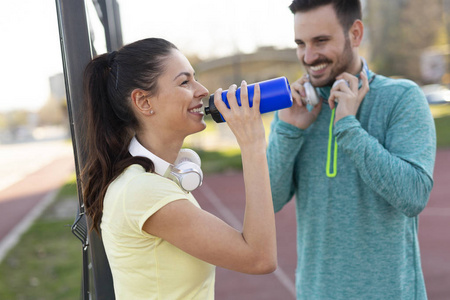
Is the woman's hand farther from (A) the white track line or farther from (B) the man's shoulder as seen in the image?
(A) the white track line

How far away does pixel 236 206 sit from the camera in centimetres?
906

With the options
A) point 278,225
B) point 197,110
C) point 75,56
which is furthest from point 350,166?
point 278,225

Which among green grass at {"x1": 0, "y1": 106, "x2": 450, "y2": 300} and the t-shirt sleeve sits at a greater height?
the t-shirt sleeve

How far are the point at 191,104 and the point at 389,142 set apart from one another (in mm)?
877

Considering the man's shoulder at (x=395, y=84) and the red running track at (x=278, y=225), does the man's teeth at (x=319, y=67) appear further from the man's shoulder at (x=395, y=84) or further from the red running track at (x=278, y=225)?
the red running track at (x=278, y=225)

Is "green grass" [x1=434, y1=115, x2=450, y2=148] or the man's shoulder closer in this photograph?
the man's shoulder

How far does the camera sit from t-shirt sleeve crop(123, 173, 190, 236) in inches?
50.8

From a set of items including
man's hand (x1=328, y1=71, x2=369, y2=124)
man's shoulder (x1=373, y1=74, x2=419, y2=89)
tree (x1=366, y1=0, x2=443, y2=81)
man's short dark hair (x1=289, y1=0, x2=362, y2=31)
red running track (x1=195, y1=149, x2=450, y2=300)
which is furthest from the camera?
tree (x1=366, y1=0, x2=443, y2=81)

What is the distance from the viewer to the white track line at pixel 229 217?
4.89 m

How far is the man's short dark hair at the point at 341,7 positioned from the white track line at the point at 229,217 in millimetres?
3348

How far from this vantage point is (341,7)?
2.01 metres

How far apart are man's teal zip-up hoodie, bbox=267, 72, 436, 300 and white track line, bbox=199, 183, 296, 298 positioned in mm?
2929

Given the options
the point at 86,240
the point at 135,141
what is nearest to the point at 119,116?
the point at 135,141

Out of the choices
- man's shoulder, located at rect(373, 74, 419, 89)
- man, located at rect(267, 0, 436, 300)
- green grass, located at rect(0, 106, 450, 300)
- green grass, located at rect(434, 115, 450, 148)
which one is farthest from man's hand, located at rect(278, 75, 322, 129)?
green grass, located at rect(434, 115, 450, 148)
